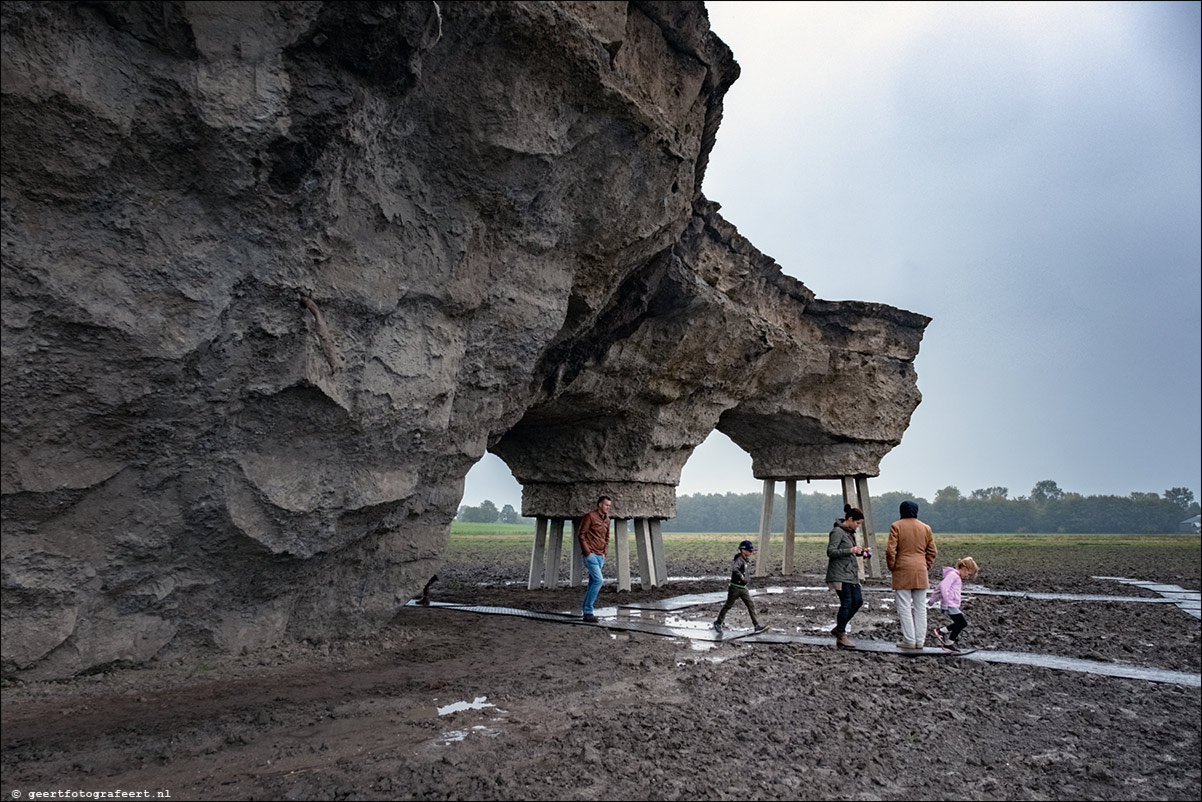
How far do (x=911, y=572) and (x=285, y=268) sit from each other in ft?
22.6

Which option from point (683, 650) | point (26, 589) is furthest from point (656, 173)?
point (26, 589)

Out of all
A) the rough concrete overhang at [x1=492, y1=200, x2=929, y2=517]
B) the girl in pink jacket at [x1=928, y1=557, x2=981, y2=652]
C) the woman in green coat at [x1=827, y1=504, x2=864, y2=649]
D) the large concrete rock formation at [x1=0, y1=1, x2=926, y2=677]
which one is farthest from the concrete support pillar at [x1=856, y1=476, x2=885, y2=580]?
the large concrete rock formation at [x1=0, y1=1, x2=926, y2=677]

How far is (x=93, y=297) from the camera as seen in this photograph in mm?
5117

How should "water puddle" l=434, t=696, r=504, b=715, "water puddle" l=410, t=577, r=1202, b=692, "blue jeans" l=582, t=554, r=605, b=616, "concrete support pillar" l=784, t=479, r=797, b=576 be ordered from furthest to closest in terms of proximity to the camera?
1. "concrete support pillar" l=784, t=479, r=797, b=576
2. "blue jeans" l=582, t=554, r=605, b=616
3. "water puddle" l=410, t=577, r=1202, b=692
4. "water puddle" l=434, t=696, r=504, b=715

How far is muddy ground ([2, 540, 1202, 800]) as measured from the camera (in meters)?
3.92

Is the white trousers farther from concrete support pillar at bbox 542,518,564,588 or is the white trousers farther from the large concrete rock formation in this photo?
concrete support pillar at bbox 542,518,564,588

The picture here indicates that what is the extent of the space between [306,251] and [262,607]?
3.31 meters

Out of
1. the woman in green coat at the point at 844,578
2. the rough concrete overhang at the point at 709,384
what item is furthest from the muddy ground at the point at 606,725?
the rough concrete overhang at the point at 709,384

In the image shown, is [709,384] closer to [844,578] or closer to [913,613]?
[844,578]

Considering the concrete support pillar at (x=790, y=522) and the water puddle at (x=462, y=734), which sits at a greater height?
the concrete support pillar at (x=790, y=522)

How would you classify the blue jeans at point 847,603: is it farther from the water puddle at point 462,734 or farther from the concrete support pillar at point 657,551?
the concrete support pillar at point 657,551

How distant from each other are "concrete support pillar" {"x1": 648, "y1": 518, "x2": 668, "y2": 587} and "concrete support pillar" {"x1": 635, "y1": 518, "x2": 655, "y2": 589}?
5.0 inches

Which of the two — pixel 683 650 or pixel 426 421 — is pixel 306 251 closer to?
pixel 426 421

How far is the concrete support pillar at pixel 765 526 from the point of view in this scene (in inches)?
683
